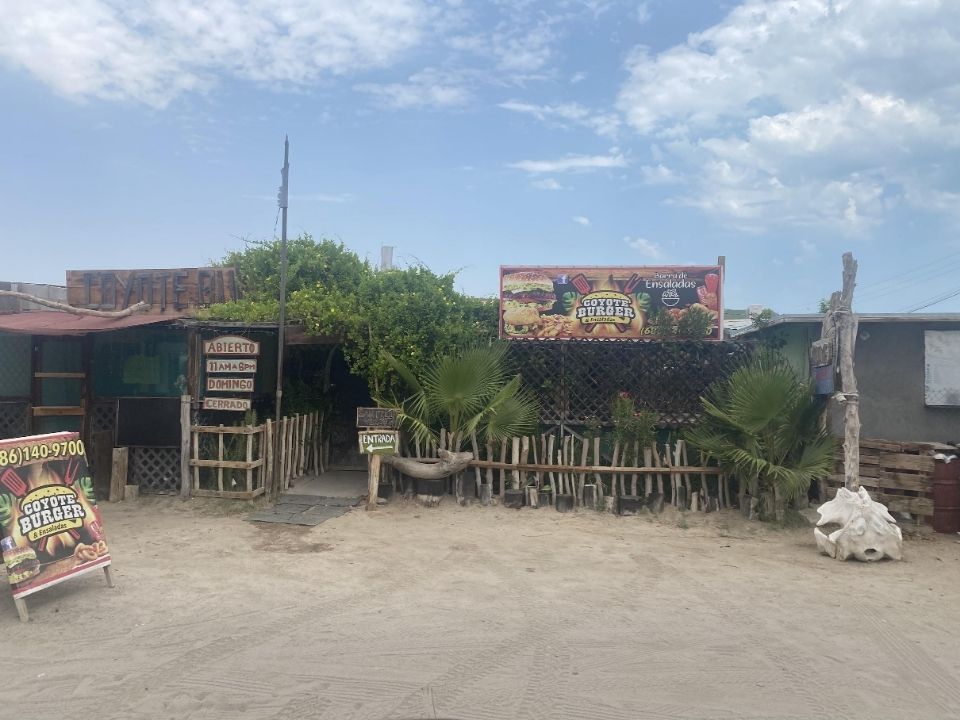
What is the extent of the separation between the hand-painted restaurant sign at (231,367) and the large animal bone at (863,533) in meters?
7.74

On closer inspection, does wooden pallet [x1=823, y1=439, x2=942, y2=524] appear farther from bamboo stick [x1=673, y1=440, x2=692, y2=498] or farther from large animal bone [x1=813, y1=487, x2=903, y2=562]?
bamboo stick [x1=673, y1=440, x2=692, y2=498]

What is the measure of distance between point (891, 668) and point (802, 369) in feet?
22.0

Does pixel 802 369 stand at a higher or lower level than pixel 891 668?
higher

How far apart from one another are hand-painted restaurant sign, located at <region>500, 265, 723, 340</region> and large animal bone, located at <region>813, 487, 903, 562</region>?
4.20 m

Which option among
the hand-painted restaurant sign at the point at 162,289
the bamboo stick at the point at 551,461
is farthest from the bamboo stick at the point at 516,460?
the hand-painted restaurant sign at the point at 162,289

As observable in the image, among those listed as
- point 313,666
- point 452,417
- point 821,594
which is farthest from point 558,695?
point 452,417

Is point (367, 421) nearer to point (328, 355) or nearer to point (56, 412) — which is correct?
point (328, 355)

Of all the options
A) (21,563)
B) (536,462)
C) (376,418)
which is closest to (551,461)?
(536,462)

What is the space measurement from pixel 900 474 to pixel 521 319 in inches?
228

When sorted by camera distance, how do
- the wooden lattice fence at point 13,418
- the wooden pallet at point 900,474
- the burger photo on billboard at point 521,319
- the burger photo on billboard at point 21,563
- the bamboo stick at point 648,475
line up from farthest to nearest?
the burger photo on billboard at point 521,319
the wooden lattice fence at point 13,418
the bamboo stick at point 648,475
the wooden pallet at point 900,474
the burger photo on billboard at point 21,563

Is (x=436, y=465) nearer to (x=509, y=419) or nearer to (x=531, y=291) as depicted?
(x=509, y=419)

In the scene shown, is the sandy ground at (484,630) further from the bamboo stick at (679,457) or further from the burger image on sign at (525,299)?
the burger image on sign at (525,299)

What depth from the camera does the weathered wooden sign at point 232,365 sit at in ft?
33.1

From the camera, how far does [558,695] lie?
4.34 metres
